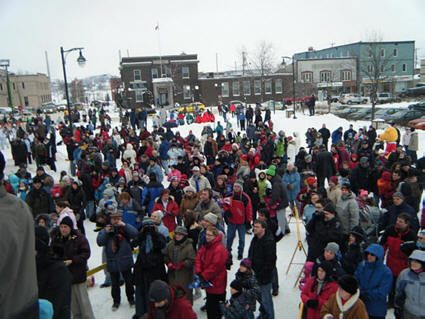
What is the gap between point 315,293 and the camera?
4.91 m

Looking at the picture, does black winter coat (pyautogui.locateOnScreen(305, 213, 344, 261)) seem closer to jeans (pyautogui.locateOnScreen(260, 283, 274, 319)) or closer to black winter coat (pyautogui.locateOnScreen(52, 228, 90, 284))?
jeans (pyautogui.locateOnScreen(260, 283, 274, 319))

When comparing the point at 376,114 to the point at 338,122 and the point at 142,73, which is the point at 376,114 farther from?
the point at 142,73

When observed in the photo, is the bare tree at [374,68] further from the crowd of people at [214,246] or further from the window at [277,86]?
the crowd of people at [214,246]

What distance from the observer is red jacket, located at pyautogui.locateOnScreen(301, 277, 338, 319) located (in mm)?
4797

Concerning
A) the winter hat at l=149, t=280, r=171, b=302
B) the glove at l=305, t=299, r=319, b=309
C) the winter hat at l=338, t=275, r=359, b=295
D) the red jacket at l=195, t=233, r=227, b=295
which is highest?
the winter hat at l=149, t=280, r=171, b=302

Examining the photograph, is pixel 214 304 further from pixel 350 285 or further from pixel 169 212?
pixel 169 212

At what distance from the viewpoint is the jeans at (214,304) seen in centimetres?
581

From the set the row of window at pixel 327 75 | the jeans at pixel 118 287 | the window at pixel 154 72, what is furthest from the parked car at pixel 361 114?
the row of window at pixel 327 75

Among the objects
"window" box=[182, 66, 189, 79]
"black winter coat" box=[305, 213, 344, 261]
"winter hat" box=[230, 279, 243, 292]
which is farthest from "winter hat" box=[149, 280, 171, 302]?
"window" box=[182, 66, 189, 79]

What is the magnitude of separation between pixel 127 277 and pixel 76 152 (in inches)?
422

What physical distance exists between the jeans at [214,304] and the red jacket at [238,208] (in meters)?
2.53

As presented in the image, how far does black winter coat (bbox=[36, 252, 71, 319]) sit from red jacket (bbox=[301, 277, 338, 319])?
9.76 ft

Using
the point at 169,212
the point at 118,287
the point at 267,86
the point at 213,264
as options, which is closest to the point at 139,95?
the point at 267,86

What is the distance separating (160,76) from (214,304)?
53544 millimetres
